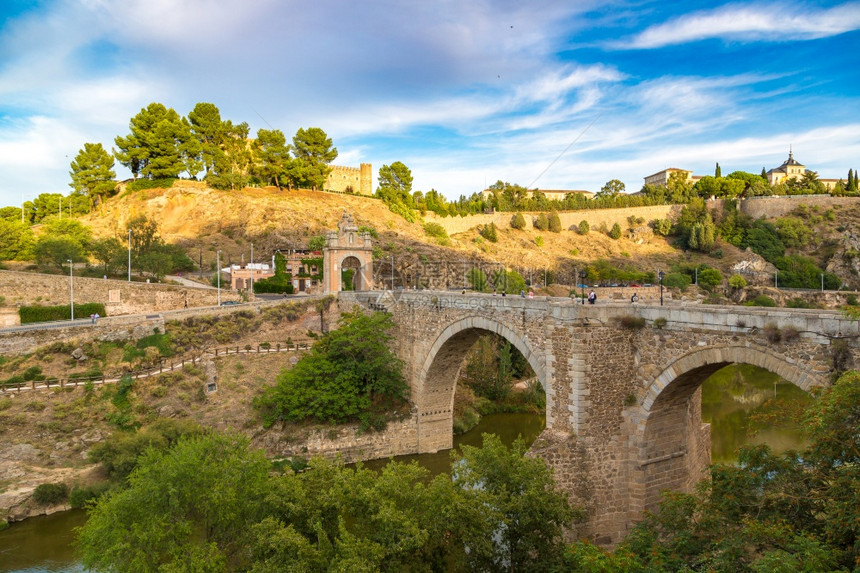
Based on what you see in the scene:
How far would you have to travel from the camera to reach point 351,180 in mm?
71062

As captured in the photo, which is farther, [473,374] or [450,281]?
[450,281]

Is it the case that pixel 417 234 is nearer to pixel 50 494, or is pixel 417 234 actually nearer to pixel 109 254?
pixel 109 254

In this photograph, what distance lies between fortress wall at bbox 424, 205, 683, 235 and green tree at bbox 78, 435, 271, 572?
55395 millimetres

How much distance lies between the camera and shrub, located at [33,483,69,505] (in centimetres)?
1709

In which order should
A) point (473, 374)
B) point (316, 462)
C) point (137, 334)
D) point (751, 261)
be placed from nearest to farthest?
point (316, 462) → point (137, 334) → point (473, 374) → point (751, 261)

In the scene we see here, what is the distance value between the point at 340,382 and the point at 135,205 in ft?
121

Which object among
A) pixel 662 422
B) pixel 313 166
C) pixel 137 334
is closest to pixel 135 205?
pixel 313 166

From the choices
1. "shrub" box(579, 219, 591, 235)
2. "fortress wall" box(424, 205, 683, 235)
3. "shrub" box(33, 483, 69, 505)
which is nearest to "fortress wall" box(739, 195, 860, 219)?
"fortress wall" box(424, 205, 683, 235)

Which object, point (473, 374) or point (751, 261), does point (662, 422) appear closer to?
point (473, 374)

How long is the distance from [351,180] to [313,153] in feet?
41.8

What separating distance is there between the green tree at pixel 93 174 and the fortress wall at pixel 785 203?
7714cm

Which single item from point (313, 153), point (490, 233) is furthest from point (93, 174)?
point (490, 233)

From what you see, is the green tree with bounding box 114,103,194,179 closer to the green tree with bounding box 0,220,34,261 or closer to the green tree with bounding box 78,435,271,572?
the green tree with bounding box 0,220,34,261

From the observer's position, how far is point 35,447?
19.1 meters
